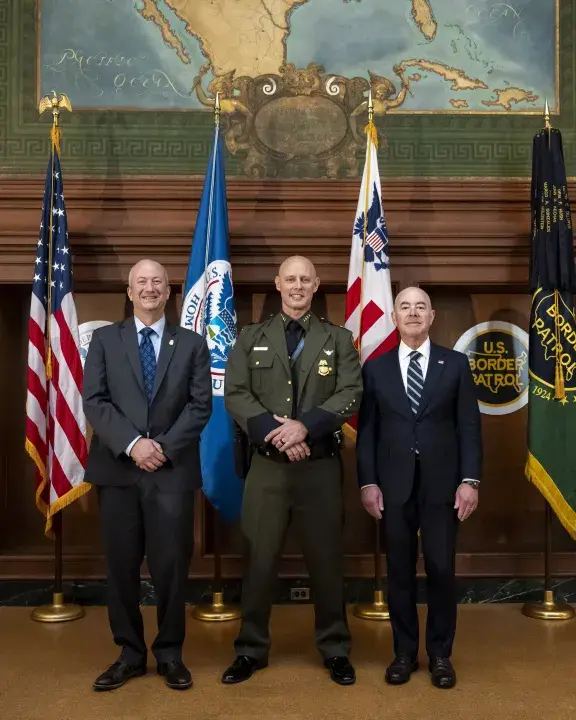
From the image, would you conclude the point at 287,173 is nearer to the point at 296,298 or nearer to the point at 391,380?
the point at 296,298

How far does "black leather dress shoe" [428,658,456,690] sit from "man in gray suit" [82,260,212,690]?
991mm

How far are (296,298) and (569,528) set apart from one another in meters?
2.11

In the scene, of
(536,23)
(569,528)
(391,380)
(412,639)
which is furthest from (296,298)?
(536,23)

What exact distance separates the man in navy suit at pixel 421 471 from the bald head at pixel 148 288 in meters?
0.96

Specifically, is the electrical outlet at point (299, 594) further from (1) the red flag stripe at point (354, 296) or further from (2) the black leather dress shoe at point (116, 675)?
(1) the red flag stripe at point (354, 296)

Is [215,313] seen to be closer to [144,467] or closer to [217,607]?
[144,467]

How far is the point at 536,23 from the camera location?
468cm

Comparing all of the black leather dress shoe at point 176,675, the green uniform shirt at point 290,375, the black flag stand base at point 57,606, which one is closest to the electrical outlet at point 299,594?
the black flag stand base at point 57,606

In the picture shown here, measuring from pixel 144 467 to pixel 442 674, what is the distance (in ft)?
4.78

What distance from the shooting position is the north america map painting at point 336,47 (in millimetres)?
4609

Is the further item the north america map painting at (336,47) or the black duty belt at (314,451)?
the north america map painting at (336,47)

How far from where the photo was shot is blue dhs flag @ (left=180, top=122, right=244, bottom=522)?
4.10m

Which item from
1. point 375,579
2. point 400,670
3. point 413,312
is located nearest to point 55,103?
point 413,312

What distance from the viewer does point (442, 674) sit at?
3062mm
